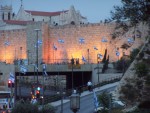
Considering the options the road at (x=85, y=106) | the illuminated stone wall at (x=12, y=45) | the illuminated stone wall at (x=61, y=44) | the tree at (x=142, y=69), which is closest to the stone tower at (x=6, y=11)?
the illuminated stone wall at (x=12, y=45)

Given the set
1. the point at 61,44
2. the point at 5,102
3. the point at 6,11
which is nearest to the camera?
the point at 5,102

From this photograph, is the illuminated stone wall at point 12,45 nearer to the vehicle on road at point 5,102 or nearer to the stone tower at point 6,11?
the vehicle on road at point 5,102

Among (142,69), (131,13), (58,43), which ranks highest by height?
(58,43)

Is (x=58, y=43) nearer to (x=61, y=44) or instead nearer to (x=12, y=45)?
(x=61, y=44)

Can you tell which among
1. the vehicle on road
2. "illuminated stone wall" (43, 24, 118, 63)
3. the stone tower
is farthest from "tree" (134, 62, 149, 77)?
the stone tower

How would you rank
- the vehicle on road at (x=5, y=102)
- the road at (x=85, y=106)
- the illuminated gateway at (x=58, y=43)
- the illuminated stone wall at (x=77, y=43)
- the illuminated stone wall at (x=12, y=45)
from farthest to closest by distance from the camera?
the illuminated stone wall at (x=12, y=45)
the illuminated stone wall at (x=77, y=43)
the illuminated gateway at (x=58, y=43)
the road at (x=85, y=106)
the vehicle on road at (x=5, y=102)

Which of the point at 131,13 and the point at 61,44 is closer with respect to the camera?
the point at 131,13

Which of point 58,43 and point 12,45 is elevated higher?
point 58,43

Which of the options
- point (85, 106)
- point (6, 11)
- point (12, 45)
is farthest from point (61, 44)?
point (6, 11)

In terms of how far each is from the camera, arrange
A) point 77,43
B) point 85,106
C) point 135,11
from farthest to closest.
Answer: point 77,43
point 85,106
point 135,11

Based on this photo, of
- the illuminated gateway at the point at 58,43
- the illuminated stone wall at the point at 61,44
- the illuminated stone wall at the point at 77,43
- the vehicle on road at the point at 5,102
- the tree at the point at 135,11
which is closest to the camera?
the tree at the point at 135,11

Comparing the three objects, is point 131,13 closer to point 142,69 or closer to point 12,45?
point 142,69

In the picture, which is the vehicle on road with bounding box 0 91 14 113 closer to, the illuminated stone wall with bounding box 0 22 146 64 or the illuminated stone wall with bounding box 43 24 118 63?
the illuminated stone wall with bounding box 43 24 118 63

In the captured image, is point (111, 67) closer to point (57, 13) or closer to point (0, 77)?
point (0, 77)
